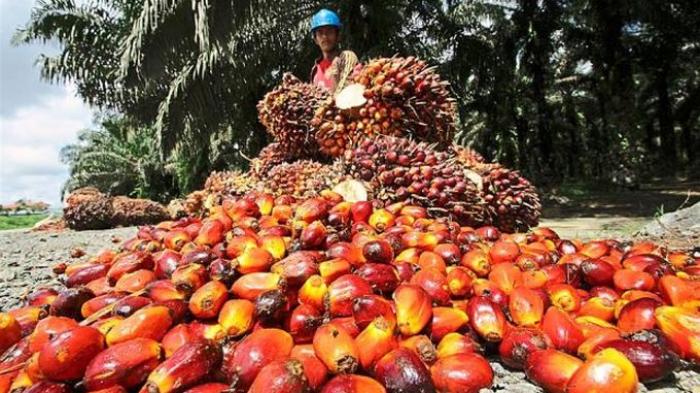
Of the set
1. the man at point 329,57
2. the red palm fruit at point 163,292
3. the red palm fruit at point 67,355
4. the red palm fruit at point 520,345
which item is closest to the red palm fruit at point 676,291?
the red palm fruit at point 520,345

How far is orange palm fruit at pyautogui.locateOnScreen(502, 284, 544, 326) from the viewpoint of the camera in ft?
4.50

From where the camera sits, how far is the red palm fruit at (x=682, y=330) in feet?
4.29

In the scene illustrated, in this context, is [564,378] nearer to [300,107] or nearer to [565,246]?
[565,246]

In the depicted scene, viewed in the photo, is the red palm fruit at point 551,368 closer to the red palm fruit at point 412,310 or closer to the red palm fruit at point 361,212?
the red palm fruit at point 412,310

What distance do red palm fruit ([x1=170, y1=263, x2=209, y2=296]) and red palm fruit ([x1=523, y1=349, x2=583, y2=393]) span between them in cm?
89

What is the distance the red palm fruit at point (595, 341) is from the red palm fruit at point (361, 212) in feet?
3.27

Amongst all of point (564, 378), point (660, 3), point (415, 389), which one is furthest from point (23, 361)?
point (660, 3)

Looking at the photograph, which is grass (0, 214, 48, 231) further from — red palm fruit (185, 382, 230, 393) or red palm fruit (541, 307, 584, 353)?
red palm fruit (541, 307, 584, 353)

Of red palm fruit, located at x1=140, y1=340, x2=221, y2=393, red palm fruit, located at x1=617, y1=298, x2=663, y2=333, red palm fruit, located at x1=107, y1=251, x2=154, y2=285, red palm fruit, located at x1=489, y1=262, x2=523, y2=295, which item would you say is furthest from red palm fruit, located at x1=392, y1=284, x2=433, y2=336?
red palm fruit, located at x1=107, y1=251, x2=154, y2=285

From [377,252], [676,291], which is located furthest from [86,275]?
[676,291]

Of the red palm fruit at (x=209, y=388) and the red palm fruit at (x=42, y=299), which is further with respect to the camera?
the red palm fruit at (x=42, y=299)

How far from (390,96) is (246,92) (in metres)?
7.25

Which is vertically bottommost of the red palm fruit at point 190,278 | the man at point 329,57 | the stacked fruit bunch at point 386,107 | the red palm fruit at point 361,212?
the red palm fruit at point 190,278

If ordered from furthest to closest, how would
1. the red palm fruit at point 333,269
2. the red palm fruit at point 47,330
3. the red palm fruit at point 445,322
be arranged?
the red palm fruit at point 333,269 → the red palm fruit at point 445,322 → the red palm fruit at point 47,330
